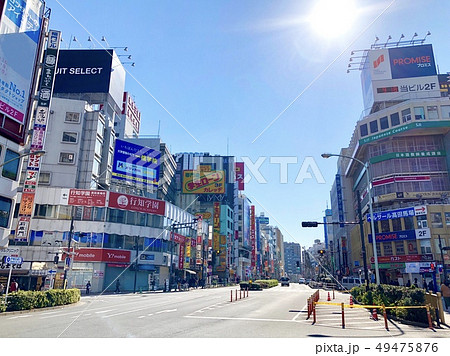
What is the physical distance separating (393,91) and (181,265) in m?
56.2

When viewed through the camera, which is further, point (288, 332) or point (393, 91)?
point (393, 91)

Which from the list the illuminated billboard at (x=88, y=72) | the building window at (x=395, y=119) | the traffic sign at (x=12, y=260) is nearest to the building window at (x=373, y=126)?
the building window at (x=395, y=119)

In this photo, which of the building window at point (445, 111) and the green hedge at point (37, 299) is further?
the building window at point (445, 111)

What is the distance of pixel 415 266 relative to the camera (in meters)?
54.1

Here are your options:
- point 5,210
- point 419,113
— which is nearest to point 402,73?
point 419,113

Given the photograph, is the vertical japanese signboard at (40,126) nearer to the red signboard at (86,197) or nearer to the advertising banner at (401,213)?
the red signboard at (86,197)

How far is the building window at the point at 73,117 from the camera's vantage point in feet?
167

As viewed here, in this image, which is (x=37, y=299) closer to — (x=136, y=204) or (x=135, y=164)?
(x=136, y=204)

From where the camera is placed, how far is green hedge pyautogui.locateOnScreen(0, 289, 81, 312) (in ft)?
61.7

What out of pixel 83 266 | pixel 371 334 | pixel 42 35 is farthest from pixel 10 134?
pixel 371 334

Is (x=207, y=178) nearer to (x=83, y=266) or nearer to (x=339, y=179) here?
(x=339, y=179)

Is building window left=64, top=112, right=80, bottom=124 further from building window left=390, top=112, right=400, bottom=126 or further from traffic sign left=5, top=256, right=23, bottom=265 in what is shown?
building window left=390, top=112, right=400, bottom=126

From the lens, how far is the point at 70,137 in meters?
50.3

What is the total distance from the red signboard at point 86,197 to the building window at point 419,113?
2220 inches
